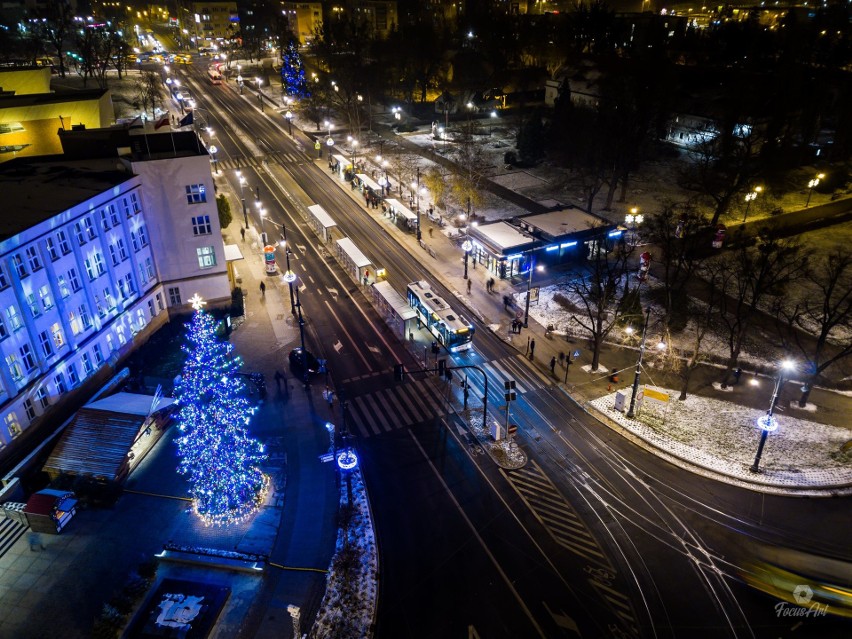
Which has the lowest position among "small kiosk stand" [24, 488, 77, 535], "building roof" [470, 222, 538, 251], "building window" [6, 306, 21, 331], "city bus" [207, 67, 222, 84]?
"small kiosk stand" [24, 488, 77, 535]

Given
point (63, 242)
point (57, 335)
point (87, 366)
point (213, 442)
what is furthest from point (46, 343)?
point (213, 442)

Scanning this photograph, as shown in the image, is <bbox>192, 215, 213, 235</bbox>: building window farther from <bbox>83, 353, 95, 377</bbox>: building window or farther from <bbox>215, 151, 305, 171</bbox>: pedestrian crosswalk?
<bbox>215, 151, 305, 171</bbox>: pedestrian crosswalk

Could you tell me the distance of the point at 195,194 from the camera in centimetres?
4675

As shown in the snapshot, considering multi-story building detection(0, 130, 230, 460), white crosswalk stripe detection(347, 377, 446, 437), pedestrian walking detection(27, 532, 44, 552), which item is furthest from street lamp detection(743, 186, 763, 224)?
pedestrian walking detection(27, 532, 44, 552)

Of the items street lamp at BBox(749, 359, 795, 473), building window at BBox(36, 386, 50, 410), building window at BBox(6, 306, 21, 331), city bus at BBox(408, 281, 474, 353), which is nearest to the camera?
street lamp at BBox(749, 359, 795, 473)

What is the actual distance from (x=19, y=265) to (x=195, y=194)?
15.7 metres

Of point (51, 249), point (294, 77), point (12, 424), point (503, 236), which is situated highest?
point (294, 77)

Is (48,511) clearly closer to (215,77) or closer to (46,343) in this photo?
(46,343)

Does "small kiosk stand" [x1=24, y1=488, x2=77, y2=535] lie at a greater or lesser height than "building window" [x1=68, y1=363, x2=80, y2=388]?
lesser

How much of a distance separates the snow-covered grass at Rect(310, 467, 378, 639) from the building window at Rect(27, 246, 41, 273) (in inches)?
930

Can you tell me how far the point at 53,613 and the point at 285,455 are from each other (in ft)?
45.4

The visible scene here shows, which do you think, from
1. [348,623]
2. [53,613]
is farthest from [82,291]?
[348,623]

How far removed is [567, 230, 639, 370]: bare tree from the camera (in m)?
42.2

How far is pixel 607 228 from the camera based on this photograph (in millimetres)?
60156
